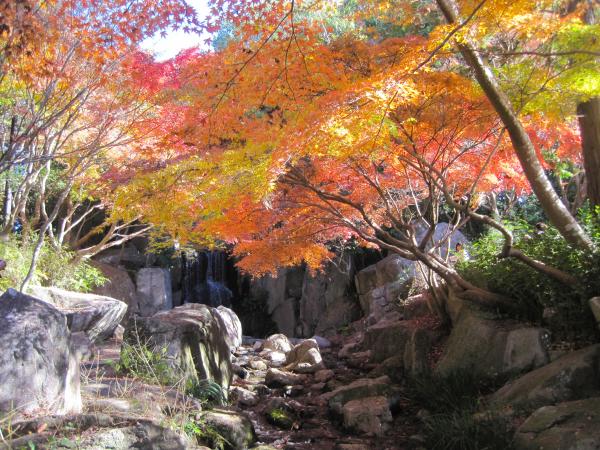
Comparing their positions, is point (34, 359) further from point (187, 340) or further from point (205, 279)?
point (205, 279)

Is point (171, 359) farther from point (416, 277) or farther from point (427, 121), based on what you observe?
point (416, 277)

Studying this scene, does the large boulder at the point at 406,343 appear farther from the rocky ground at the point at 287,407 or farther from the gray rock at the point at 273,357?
the gray rock at the point at 273,357

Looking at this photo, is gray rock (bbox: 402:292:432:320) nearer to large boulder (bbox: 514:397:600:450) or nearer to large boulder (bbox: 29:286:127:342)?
large boulder (bbox: 514:397:600:450)

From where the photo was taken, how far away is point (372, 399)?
692 centimetres

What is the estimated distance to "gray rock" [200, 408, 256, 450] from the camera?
5.18 metres

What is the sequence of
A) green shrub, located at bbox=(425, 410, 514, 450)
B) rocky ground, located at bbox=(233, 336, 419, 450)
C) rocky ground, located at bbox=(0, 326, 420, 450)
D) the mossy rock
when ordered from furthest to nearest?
the mossy rock → rocky ground, located at bbox=(233, 336, 419, 450) → green shrub, located at bbox=(425, 410, 514, 450) → rocky ground, located at bbox=(0, 326, 420, 450)

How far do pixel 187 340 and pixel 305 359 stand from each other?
170 inches

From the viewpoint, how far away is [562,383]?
4.98m

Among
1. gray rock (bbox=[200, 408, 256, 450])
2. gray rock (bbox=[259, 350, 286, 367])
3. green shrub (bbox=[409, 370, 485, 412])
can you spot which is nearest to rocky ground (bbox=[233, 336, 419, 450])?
green shrub (bbox=[409, 370, 485, 412])

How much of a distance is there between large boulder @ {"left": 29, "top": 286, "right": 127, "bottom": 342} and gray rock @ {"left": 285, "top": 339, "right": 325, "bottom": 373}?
407cm

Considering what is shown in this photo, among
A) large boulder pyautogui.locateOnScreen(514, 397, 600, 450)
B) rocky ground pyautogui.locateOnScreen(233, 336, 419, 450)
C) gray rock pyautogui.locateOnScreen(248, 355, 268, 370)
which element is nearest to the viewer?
large boulder pyautogui.locateOnScreen(514, 397, 600, 450)

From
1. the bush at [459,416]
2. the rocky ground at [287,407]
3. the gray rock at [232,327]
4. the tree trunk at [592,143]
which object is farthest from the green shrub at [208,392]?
the gray rock at [232,327]

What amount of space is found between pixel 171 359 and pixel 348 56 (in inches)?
186

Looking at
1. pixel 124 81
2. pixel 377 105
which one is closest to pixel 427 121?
pixel 377 105
